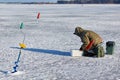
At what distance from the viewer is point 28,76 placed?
25.1 ft

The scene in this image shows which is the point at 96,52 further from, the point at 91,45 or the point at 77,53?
the point at 77,53

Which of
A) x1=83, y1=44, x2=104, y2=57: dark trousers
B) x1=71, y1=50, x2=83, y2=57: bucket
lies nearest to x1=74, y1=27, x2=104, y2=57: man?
x1=83, y1=44, x2=104, y2=57: dark trousers

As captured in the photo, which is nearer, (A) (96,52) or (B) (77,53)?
(A) (96,52)

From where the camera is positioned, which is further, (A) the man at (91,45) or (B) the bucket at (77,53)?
(B) the bucket at (77,53)

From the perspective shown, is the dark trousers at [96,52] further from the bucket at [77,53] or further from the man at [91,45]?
the bucket at [77,53]

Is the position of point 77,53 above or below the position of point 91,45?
below

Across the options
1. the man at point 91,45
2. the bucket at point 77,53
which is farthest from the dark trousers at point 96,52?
the bucket at point 77,53

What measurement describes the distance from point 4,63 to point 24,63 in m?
0.55

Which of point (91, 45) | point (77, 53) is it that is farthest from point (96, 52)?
point (77, 53)

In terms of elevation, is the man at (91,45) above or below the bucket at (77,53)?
above

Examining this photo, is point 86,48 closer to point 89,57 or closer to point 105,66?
point 89,57

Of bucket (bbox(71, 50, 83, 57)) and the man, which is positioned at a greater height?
the man

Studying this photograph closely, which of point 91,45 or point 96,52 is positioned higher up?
point 91,45

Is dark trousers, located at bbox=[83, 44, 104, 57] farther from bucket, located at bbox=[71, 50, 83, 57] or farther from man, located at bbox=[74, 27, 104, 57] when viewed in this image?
bucket, located at bbox=[71, 50, 83, 57]
